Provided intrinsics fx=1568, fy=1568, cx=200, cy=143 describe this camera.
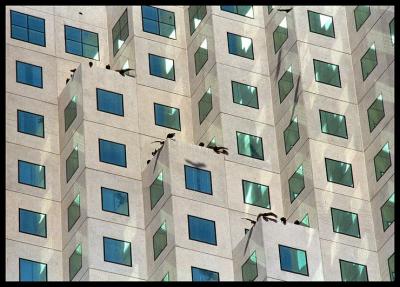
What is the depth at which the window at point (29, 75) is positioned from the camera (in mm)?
97681

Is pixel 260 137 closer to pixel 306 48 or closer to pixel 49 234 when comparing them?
pixel 306 48

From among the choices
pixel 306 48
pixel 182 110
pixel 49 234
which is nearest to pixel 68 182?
pixel 49 234

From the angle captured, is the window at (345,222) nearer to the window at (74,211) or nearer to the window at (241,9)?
the window at (74,211)

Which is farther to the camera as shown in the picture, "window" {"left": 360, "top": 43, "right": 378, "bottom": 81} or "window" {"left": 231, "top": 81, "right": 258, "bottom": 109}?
"window" {"left": 231, "top": 81, "right": 258, "bottom": 109}

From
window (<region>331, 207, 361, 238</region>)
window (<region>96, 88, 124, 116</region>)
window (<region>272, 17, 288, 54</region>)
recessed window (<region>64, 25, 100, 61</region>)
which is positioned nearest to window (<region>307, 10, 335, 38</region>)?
window (<region>272, 17, 288, 54</region>)

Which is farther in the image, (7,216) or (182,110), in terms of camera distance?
(182,110)

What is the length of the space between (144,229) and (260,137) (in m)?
10.0

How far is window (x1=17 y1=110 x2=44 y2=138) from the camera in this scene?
313ft

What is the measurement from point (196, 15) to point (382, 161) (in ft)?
60.3

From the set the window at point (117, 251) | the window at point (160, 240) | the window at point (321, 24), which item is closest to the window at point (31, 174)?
the window at point (117, 251)

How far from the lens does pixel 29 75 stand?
9812cm

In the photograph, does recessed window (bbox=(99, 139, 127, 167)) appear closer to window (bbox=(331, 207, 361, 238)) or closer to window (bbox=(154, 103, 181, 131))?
window (bbox=(154, 103, 181, 131))

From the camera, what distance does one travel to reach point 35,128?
96062 millimetres

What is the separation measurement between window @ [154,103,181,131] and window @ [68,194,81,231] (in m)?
8.37
